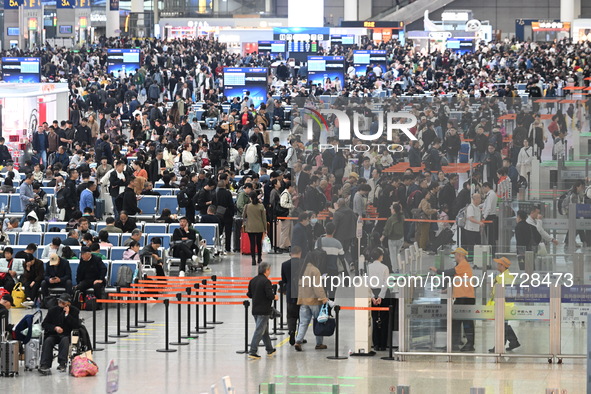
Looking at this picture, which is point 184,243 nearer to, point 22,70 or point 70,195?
point 70,195

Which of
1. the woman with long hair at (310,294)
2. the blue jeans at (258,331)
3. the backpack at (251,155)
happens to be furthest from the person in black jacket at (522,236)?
the backpack at (251,155)

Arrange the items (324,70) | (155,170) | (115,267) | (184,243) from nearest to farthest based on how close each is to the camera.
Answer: (115,267) < (184,243) < (155,170) < (324,70)

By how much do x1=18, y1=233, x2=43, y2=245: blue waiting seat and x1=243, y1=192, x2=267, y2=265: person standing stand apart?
3325 millimetres

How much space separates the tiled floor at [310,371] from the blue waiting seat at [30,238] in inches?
198

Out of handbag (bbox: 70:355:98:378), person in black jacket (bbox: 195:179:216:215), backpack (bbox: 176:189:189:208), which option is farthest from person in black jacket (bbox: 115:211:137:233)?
handbag (bbox: 70:355:98:378)

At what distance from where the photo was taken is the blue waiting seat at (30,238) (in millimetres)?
21078

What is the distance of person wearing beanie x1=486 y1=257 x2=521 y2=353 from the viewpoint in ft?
48.7

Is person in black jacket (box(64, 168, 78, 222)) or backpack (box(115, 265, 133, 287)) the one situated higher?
person in black jacket (box(64, 168, 78, 222))

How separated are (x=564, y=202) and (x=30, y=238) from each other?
9.51 m

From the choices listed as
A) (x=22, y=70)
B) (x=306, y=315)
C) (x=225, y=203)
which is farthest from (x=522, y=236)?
(x=22, y=70)

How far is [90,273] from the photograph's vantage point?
18.1 m

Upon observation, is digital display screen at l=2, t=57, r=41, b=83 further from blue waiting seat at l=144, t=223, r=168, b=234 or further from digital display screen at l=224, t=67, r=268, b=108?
blue waiting seat at l=144, t=223, r=168, b=234

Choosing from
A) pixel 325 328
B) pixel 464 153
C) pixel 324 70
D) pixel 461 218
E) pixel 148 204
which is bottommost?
pixel 325 328

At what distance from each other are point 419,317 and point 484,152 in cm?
206
